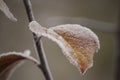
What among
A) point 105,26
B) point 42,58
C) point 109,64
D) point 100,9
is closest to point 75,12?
point 100,9

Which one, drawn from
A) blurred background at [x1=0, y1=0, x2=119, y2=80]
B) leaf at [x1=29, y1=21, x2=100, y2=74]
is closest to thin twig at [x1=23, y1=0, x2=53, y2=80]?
leaf at [x1=29, y1=21, x2=100, y2=74]

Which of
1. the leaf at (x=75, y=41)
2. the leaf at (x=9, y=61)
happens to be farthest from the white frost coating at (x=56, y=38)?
the leaf at (x=9, y=61)

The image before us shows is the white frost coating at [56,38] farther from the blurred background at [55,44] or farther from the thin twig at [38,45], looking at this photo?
the blurred background at [55,44]

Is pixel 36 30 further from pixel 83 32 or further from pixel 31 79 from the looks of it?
pixel 31 79

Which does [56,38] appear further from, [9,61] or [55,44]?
[55,44]

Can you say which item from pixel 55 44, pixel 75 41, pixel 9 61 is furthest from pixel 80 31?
pixel 55 44

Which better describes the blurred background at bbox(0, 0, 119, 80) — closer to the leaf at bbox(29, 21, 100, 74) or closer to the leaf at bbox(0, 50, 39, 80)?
the leaf at bbox(0, 50, 39, 80)
